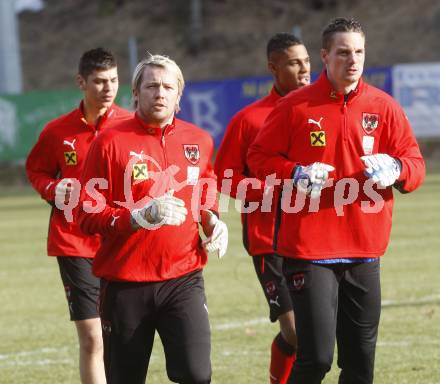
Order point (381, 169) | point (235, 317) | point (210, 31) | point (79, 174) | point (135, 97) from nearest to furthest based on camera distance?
1. point (381, 169)
2. point (135, 97)
3. point (79, 174)
4. point (235, 317)
5. point (210, 31)

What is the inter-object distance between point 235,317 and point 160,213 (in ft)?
17.5

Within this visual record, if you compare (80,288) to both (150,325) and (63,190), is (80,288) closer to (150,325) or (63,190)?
(63,190)

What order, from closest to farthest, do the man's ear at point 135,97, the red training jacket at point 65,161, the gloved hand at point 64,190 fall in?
the man's ear at point 135,97
the gloved hand at point 64,190
the red training jacket at point 65,161

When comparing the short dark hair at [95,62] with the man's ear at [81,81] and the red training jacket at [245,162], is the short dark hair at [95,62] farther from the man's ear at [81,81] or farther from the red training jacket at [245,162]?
the red training jacket at [245,162]

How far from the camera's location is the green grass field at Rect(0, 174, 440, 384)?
8.55 metres

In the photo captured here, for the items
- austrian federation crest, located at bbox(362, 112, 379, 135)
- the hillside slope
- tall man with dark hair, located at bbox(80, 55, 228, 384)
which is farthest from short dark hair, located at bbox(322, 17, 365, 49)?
the hillside slope

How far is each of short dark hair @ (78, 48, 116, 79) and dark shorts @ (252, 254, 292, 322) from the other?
1.47 meters

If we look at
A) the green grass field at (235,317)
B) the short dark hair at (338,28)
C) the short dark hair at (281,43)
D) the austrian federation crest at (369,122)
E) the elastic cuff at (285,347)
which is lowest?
the green grass field at (235,317)

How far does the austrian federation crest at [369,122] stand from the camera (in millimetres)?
6109

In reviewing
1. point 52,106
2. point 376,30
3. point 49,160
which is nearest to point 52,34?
point 376,30

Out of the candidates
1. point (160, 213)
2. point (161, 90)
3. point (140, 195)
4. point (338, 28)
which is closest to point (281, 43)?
point (338, 28)

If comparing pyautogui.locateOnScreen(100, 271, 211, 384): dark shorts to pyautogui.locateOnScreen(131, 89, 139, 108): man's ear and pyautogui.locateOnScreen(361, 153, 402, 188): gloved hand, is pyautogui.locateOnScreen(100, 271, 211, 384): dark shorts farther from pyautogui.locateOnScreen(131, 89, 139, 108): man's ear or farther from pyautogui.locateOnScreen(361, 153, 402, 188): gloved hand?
pyautogui.locateOnScreen(361, 153, 402, 188): gloved hand

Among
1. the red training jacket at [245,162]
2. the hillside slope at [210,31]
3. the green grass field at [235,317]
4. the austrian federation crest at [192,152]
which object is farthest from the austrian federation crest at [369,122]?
the hillside slope at [210,31]

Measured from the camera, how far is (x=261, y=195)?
7148 mm
